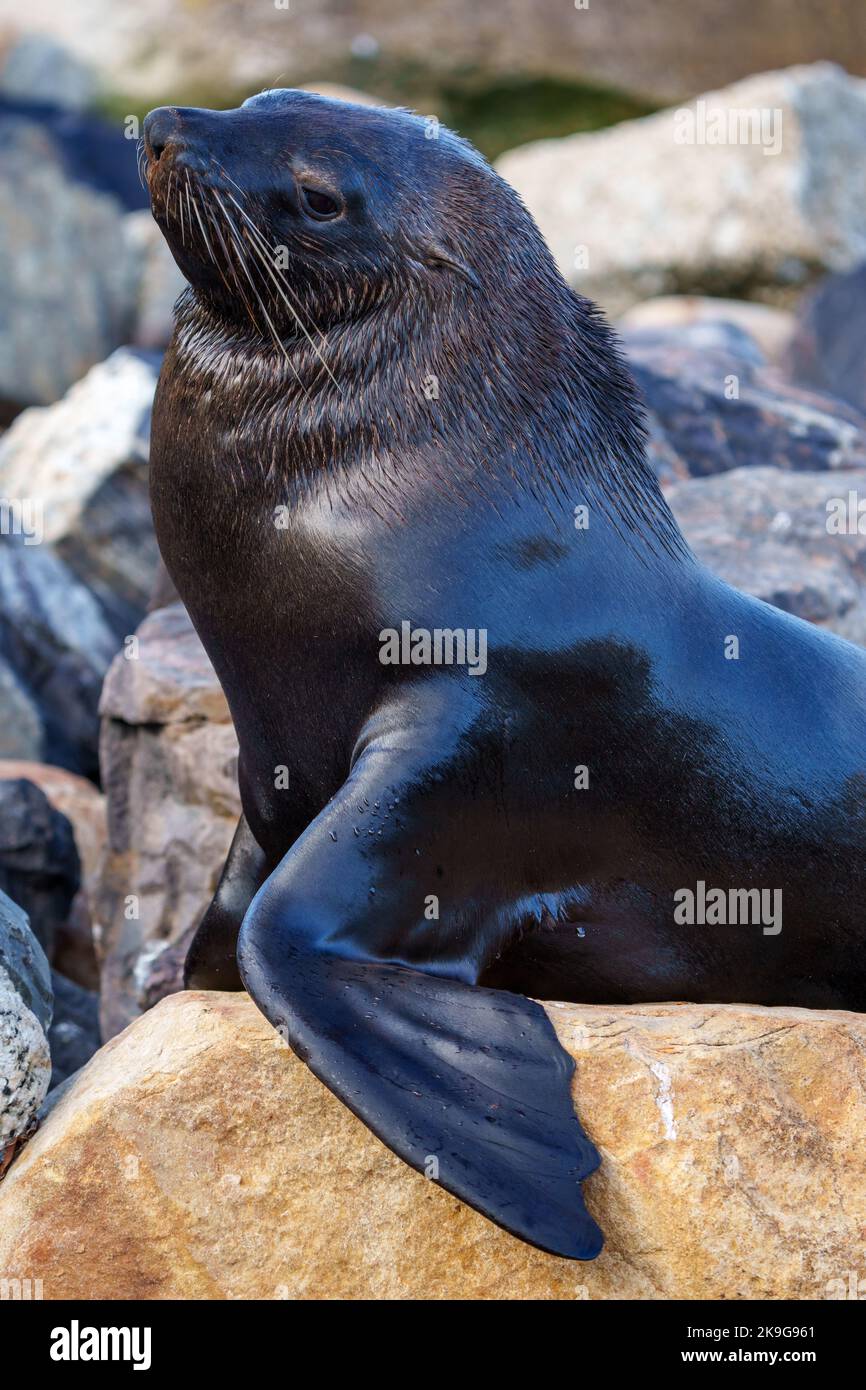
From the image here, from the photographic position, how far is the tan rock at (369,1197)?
409 cm

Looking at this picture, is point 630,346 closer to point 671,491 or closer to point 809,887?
point 671,491

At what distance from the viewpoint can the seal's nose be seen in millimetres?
4605

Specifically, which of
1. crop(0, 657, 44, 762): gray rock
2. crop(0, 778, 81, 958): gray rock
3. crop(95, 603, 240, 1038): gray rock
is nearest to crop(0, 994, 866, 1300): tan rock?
crop(95, 603, 240, 1038): gray rock

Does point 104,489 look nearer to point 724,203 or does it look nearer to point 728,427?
point 728,427

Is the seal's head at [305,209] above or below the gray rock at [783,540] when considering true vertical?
above

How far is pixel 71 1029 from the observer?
6.38 metres

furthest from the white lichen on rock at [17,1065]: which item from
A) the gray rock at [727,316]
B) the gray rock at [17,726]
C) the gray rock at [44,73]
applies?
the gray rock at [44,73]

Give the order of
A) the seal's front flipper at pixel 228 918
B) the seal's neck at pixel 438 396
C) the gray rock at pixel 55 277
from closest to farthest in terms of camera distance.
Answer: the seal's neck at pixel 438 396 < the seal's front flipper at pixel 228 918 < the gray rock at pixel 55 277

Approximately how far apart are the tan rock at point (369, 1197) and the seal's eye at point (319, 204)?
2.08 meters

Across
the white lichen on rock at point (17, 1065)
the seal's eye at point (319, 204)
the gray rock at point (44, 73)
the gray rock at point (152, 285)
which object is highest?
the gray rock at point (44, 73)

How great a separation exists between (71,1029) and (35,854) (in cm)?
89

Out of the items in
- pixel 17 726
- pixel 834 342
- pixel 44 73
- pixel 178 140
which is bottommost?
pixel 17 726

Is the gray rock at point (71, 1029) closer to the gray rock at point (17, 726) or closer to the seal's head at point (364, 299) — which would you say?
the gray rock at point (17, 726)

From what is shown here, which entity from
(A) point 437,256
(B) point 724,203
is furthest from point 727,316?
(A) point 437,256
